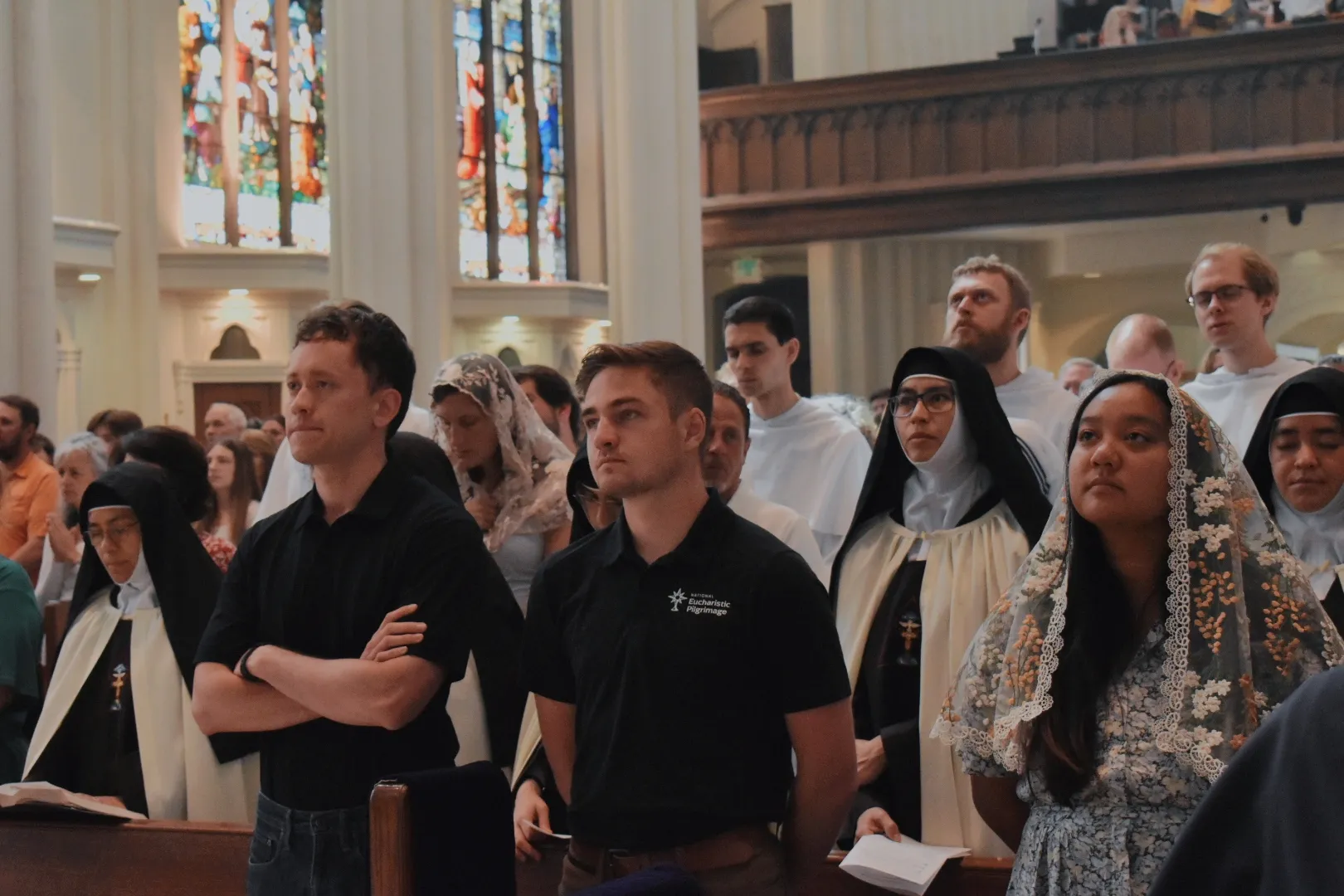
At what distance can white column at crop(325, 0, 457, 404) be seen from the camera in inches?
530

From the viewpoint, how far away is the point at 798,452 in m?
6.28

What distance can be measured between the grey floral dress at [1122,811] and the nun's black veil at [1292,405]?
131 centimetres

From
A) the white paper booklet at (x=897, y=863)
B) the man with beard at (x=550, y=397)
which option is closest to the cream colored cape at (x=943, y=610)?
the white paper booklet at (x=897, y=863)

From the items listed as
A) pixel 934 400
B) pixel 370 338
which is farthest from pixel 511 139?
pixel 370 338

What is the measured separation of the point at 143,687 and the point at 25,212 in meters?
6.95

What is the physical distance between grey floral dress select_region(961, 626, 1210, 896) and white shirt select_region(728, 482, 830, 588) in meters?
1.59

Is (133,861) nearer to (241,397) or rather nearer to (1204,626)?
(1204,626)

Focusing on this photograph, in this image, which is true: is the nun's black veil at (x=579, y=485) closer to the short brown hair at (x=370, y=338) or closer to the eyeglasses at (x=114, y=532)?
the short brown hair at (x=370, y=338)

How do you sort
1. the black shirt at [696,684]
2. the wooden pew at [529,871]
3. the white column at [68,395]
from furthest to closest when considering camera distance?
the white column at [68,395] → the black shirt at [696,684] → the wooden pew at [529,871]

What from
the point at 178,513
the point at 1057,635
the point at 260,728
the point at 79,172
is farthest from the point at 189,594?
the point at 79,172

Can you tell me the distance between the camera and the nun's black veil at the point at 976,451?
3.89m

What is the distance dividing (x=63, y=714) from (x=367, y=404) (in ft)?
5.55

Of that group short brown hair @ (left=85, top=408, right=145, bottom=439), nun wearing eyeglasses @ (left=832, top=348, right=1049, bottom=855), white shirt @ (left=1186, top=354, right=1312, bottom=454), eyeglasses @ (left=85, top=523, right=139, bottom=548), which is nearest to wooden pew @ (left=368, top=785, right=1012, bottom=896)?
nun wearing eyeglasses @ (left=832, top=348, right=1049, bottom=855)

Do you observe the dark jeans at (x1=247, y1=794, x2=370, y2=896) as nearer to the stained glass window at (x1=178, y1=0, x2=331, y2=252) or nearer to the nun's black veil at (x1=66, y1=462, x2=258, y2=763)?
the nun's black veil at (x1=66, y1=462, x2=258, y2=763)
